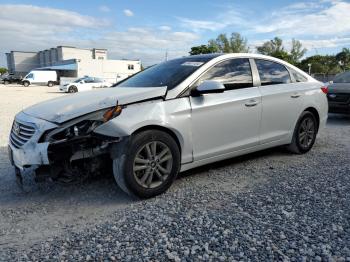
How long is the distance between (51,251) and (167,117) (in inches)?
72.3

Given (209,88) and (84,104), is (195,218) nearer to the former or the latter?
(209,88)

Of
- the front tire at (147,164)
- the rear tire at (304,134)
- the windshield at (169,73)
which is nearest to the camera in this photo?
the front tire at (147,164)

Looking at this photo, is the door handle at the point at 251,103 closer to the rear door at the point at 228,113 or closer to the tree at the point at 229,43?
the rear door at the point at 228,113

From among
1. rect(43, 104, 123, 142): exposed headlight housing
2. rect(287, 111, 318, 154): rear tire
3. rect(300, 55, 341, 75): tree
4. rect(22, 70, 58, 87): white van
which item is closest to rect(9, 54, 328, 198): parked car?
rect(43, 104, 123, 142): exposed headlight housing

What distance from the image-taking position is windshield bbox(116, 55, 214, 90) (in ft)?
14.2

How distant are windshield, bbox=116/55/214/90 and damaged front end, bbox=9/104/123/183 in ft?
2.92

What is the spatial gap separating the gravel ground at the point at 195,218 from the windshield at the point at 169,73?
133 centimetres

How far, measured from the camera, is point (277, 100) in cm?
509

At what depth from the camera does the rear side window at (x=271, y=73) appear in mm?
5078

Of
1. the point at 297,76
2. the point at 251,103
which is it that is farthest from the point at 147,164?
the point at 297,76

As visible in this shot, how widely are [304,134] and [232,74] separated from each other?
6.29 ft

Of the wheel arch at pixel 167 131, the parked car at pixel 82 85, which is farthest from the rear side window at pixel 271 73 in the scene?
the parked car at pixel 82 85

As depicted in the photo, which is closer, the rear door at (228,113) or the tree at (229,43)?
the rear door at (228,113)

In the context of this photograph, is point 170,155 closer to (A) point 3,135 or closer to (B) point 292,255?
(B) point 292,255
